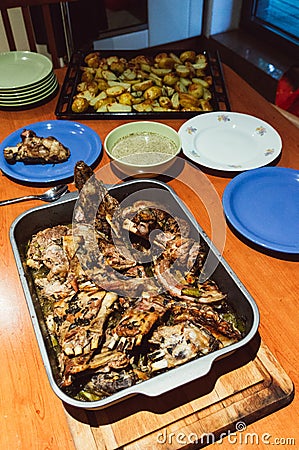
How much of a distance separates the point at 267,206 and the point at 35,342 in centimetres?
78

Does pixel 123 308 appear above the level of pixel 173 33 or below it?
above

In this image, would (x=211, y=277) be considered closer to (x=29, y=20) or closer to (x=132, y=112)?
(x=132, y=112)

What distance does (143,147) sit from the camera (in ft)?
4.96

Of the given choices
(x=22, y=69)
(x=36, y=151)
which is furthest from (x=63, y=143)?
(x=22, y=69)

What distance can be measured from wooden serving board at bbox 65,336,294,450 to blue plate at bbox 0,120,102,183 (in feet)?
2.63

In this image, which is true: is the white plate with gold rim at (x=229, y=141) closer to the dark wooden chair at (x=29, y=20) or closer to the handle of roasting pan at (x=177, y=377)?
the handle of roasting pan at (x=177, y=377)

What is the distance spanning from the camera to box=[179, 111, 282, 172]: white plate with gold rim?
1495mm

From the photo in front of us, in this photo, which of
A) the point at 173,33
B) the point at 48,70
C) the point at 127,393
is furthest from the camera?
the point at 173,33

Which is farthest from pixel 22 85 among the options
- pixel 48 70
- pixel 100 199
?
pixel 100 199

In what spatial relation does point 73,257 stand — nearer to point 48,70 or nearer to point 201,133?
point 201,133

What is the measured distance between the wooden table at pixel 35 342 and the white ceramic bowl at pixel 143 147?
0.10 metres

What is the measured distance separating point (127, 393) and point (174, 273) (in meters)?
0.34

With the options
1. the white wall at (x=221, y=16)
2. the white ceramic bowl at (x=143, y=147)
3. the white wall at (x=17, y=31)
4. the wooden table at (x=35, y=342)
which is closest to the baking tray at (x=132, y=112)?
the white ceramic bowl at (x=143, y=147)

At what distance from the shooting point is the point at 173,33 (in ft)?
11.2
